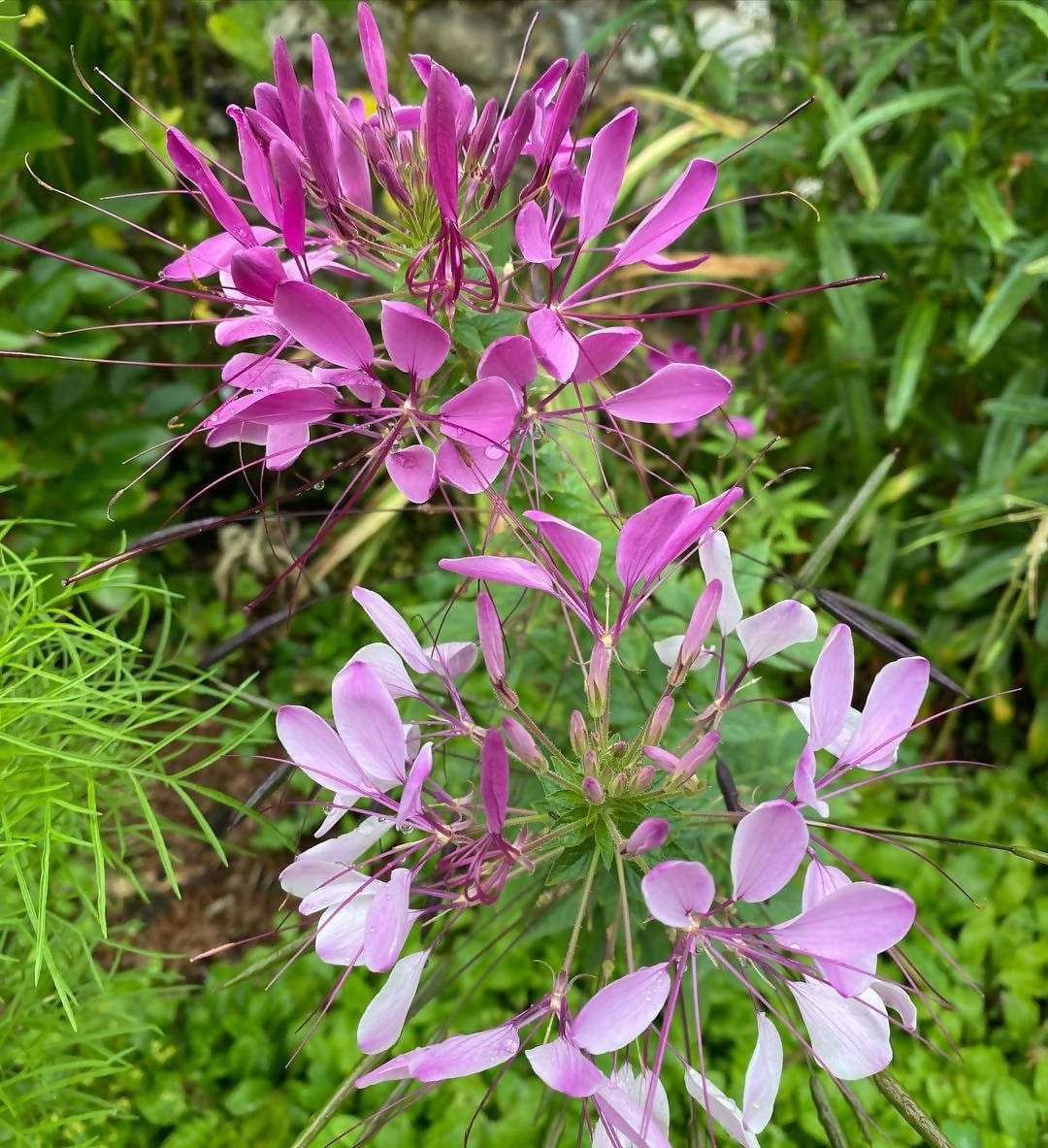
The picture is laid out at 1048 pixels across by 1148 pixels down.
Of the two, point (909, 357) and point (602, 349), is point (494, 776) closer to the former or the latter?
point (602, 349)

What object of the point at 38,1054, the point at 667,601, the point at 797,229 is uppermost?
the point at 797,229

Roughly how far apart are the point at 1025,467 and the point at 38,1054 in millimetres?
1301

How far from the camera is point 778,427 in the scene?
1.62 metres

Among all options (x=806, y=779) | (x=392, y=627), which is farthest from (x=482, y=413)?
(x=806, y=779)

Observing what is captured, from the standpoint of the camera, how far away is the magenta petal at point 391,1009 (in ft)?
1.50

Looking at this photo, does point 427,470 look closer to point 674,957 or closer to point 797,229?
point 674,957

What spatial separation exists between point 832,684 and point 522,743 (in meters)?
0.17

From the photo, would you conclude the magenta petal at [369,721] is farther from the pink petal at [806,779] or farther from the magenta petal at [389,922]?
the pink petal at [806,779]

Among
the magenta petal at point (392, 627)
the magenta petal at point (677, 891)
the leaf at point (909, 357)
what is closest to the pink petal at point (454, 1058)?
the magenta petal at point (677, 891)

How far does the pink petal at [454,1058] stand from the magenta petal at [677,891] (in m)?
0.10

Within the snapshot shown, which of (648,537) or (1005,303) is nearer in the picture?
(648,537)

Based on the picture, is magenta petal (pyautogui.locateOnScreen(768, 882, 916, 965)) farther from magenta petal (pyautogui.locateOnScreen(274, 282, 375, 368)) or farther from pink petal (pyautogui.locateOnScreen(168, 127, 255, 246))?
pink petal (pyautogui.locateOnScreen(168, 127, 255, 246))

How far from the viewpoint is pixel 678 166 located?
152 cm

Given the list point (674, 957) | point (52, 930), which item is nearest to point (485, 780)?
point (674, 957)
